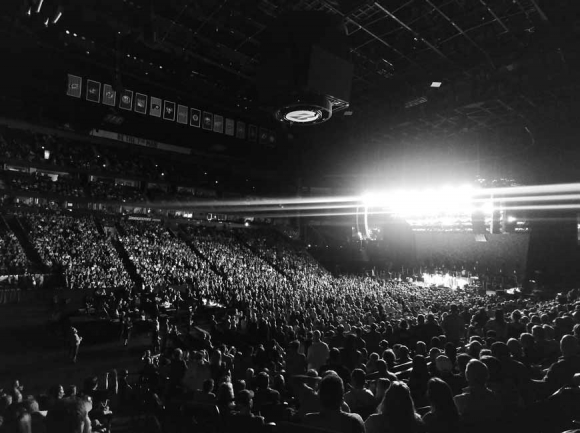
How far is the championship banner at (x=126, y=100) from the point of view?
57.4ft

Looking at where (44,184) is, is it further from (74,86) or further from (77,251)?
(74,86)

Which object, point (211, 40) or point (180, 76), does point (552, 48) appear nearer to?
point (211, 40)

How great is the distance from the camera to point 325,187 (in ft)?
122

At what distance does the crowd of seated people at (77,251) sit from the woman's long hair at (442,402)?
57.8 feet

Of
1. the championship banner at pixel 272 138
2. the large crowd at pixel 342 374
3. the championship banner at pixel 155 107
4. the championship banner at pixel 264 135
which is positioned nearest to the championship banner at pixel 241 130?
the championship banner at pixel 264 135

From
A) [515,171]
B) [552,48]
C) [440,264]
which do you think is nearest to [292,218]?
[440,264]

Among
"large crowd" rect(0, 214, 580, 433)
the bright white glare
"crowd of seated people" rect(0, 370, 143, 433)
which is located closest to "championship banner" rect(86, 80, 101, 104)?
"large crowd" rect(0, 214, 580, 433)

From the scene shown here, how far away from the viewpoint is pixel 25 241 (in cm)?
1903

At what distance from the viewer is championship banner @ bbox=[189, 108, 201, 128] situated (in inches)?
765

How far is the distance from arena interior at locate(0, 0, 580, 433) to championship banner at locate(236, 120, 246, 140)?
12.1 inches

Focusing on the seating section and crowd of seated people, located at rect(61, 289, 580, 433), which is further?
the seating section

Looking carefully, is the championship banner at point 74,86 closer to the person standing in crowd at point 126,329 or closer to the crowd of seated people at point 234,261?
the person standing in crowd at point 126,329

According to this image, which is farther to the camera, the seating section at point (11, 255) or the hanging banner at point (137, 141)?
the hanging banner at point (137, 141)

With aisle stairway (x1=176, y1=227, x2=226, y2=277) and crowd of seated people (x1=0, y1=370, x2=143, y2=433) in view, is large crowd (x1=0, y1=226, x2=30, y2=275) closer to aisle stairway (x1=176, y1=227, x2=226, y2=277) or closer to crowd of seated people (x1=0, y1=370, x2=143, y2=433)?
aisle stairway (x1=176, y1=227, x2=226, y2=277)
